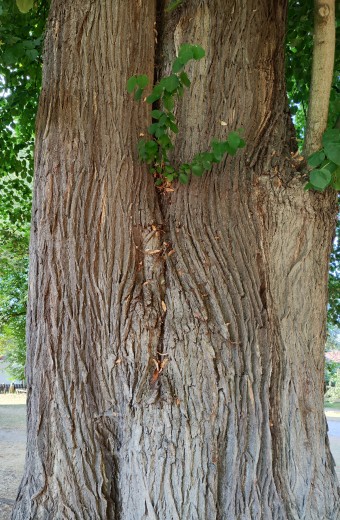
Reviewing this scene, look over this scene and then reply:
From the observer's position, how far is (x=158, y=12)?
127 inches

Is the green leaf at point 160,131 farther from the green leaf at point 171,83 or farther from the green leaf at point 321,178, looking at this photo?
the green leaf at point 321,178

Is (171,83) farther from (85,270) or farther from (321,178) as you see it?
(85,270)

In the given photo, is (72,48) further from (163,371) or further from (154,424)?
(154,424)

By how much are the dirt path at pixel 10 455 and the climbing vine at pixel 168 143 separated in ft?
7.60

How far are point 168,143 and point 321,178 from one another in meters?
0.80

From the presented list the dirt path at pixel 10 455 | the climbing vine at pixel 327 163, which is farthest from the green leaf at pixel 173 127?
the dirt path at pixel 10 455

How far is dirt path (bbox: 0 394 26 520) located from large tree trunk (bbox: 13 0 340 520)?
1.27m

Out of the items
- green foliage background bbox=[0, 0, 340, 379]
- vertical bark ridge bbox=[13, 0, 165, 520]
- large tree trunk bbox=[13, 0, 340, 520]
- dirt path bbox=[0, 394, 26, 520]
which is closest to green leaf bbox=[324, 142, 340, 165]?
large tree trunk bbox=[13, 0, 340, 520]

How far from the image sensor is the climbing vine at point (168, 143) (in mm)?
2527

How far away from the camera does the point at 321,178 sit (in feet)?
8.23

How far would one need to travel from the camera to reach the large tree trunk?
2439 millimetres

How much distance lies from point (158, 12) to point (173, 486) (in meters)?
2.72

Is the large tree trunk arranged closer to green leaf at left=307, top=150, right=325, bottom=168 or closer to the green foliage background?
green leaf at left=307, top=150, right=325, bottom=168

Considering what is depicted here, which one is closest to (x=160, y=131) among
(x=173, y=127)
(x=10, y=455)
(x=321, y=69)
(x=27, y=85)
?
(x=173, y=127)
